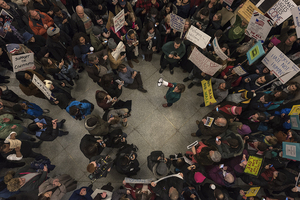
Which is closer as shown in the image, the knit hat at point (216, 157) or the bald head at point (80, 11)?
the knit hat at point (216, 157)

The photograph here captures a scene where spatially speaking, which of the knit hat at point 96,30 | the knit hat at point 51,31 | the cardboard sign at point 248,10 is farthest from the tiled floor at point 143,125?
the cardboard sign at point 248,10

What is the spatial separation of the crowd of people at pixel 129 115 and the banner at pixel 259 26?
1.25ft

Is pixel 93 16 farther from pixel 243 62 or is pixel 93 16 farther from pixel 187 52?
pixel 243 62

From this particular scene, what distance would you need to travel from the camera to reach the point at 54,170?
509cm

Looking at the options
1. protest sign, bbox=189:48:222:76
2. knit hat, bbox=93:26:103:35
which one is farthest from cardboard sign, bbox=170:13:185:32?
knit hat, bbox=93:26:103:35

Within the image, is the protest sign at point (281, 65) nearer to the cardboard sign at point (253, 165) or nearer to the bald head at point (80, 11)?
the cardboard sign at point (253, 165)

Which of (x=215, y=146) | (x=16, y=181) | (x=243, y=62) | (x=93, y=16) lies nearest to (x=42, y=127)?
(x=16, y=181)

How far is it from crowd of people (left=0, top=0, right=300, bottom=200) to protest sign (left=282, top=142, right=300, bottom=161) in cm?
25

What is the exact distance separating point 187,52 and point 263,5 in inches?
109

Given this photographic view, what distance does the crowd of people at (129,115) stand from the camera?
3830 millimetres

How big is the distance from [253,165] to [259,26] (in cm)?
414

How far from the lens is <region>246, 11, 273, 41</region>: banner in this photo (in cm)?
427

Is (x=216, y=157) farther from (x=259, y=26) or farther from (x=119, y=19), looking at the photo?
(x=119, y=19)

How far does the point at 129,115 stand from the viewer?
15.4 ft
